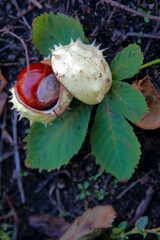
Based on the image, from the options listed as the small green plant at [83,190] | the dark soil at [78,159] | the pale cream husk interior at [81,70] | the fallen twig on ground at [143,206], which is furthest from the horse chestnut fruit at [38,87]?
the fallen twig on ground at [143,206]

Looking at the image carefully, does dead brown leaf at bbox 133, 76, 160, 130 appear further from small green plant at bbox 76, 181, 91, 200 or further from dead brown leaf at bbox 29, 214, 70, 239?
dead brown leaf at bbox 29, 214, 70, 239

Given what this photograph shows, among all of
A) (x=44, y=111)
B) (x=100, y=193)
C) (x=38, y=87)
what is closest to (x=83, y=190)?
(x=100, y=193)

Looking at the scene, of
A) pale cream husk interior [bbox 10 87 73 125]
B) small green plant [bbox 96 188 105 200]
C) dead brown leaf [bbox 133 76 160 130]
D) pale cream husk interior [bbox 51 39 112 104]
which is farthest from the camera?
small green plant [bbox 96 188 105 200]

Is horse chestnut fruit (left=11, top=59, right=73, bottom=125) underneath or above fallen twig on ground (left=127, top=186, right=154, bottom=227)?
above

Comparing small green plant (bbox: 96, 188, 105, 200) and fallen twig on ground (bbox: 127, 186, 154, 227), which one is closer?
fallen twig on ground (bbox: 127, 186, 154, 227)

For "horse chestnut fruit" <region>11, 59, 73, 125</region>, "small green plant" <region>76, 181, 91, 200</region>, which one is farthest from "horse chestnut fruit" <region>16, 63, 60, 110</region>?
"small green plant" <region>76, 181, 91, 200</region>

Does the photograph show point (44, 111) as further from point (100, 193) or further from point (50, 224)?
point (50, 224)

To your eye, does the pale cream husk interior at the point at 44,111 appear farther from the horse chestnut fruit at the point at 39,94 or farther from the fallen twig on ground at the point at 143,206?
the fallen twig on ground at the point at 143,206

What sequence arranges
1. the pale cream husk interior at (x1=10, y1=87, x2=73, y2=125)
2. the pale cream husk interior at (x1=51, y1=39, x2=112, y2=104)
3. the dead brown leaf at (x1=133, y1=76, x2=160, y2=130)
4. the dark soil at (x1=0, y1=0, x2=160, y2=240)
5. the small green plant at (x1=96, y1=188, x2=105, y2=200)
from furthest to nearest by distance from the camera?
the small green plant at (x1=96, y1=188, x2=105, y2=200) < the dark soil at (x1=0, y1=0, x2=160, y2=240) < the dead brown leaf at (x1=133, y1=76, x2=160, y2=130) < the pale cream husk interior at (x1=10, y1=87, x2=73, y2=125) < the pale cream husk interior at (x1=51, y1=39, x2=112, y2=104)
